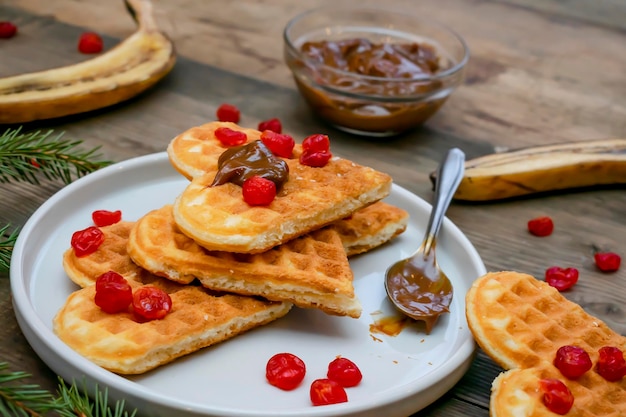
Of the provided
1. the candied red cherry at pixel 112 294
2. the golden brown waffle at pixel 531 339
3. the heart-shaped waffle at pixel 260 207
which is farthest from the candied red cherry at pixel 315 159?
the candied red cherry at pixel 112 294

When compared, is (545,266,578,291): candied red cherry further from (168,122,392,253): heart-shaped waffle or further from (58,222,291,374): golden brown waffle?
(58,222,291,374): golden brown waffle

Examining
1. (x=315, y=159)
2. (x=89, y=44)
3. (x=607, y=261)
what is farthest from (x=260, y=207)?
(x=89, y=44)

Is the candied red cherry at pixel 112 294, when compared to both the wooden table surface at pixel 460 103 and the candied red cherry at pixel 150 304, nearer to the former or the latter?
the candied red cherry at pixel 150 304

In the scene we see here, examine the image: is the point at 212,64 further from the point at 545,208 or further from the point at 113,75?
the point at 545,208

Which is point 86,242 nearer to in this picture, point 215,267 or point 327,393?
point 215,267

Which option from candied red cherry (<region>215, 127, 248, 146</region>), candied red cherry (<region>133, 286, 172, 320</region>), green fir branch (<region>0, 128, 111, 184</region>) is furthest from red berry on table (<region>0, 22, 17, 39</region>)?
candied red cherry (<region>133, 286, 172, 320</region>)
